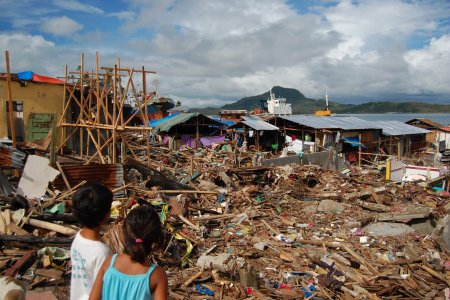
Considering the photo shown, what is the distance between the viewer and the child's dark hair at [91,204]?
2.58m

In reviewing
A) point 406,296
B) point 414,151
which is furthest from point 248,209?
point 414,151

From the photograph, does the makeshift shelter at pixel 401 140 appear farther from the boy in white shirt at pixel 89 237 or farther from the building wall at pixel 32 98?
the boy in white shirt at pixel 89 237

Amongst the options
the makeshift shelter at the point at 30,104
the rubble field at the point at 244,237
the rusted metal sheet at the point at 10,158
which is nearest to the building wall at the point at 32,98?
the makeshift shelter at the point at 30,104

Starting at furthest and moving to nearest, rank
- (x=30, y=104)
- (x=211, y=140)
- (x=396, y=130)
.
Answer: (x=396, y=130)
(x=211, y=140)
(x=30, y=104)

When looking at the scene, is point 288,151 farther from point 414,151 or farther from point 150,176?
point 414,151

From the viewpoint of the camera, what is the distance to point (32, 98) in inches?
691

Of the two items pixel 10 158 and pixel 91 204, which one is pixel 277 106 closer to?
pixel 10 158

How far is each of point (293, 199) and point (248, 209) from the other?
2889mm

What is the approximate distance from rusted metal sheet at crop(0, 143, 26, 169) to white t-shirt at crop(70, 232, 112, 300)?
7442 millimetres

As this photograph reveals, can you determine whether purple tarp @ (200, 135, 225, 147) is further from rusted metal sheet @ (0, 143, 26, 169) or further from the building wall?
rusted metal sheet @ (0, 143, 26, 169)

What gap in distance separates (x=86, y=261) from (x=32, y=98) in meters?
17.4

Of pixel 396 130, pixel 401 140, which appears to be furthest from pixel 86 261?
pixel 401 140

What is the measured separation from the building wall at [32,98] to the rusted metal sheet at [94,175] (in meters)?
9.23

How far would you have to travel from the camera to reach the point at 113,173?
998cm
